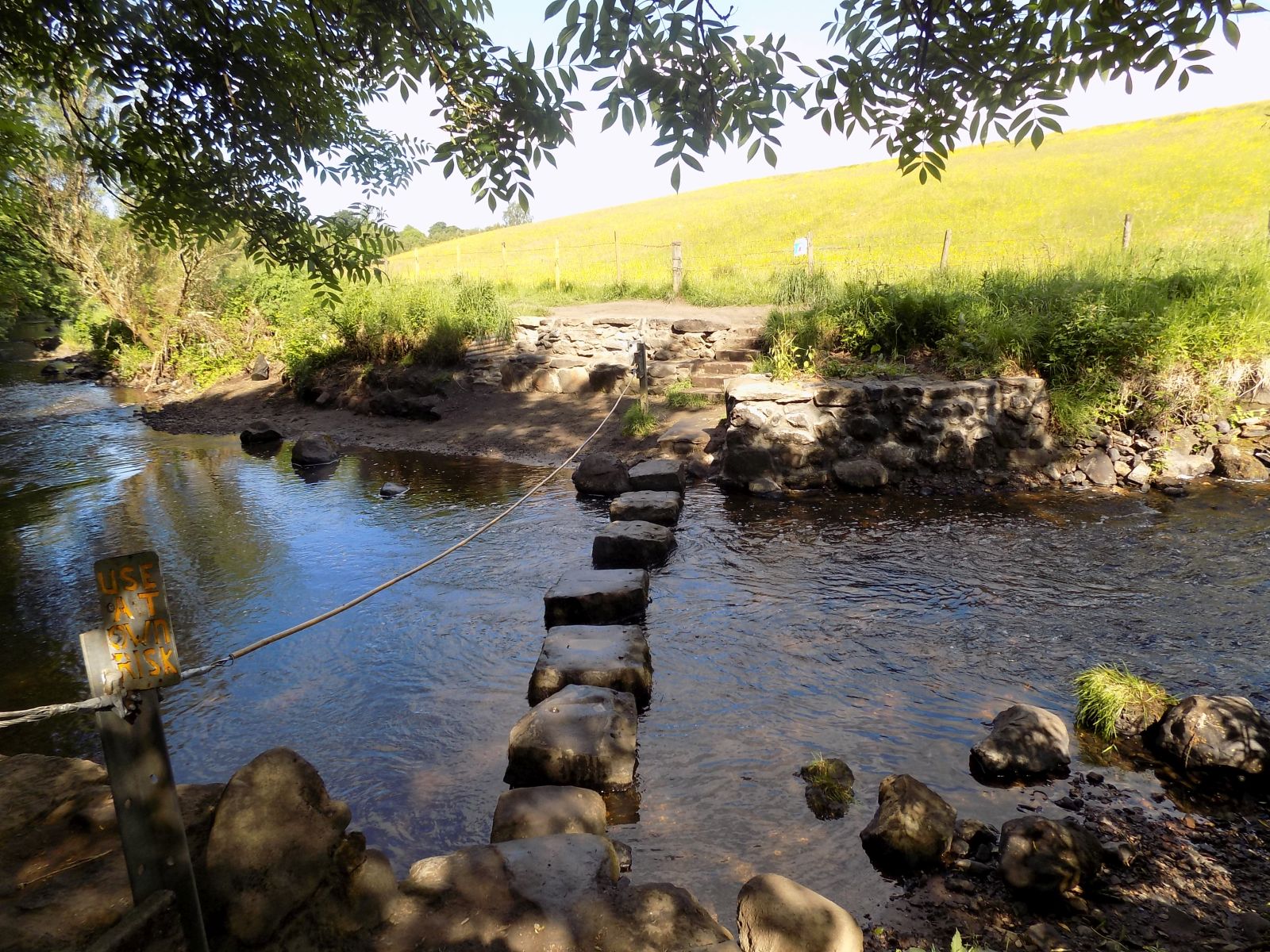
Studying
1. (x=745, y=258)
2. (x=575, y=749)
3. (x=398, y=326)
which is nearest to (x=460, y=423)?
(x=398, y=326)

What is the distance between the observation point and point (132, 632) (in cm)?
204

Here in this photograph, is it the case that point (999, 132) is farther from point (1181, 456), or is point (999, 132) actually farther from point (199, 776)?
point (1181, 456)

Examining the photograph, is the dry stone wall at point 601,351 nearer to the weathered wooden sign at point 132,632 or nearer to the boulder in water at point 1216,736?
the boulder in water at point 1216,736

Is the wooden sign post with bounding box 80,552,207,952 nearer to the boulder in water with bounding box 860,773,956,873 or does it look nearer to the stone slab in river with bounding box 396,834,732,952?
the stone slab in river with bounding box 396,834,732,952

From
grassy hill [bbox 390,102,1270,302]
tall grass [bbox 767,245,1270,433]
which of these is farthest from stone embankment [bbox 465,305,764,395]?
grassy hill [bbox 390,102,1270,302]

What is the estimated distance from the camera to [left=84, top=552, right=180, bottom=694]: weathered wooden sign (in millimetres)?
1995

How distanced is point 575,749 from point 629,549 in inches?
125

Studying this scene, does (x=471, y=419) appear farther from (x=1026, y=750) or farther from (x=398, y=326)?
(x=1026, y=750)

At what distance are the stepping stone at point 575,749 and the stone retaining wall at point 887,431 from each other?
18.7ft

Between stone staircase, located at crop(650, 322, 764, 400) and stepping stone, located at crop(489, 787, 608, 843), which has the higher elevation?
stone staircase, located at crop(650, 322, 764, 400)

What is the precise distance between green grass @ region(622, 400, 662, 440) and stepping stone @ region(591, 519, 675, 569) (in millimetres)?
4605

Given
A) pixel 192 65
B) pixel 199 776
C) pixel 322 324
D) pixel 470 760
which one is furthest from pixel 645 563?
pixel 322 324

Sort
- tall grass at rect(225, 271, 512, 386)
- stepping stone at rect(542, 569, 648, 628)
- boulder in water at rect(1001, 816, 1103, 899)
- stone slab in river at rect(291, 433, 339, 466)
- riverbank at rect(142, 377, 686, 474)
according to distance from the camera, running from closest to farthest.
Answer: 1. boulder in water at rect(1001, 816, 1103, 899)
2. stepping stone at rect(542, 569, 648, 628)
3. stone slab in river at rect(291, 433, 339, 466)
4. riverbank at rect(142, 377, 686, 474)
5. tall grass at rect(225, 271, 512, 386)

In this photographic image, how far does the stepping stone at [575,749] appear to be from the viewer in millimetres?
3826
